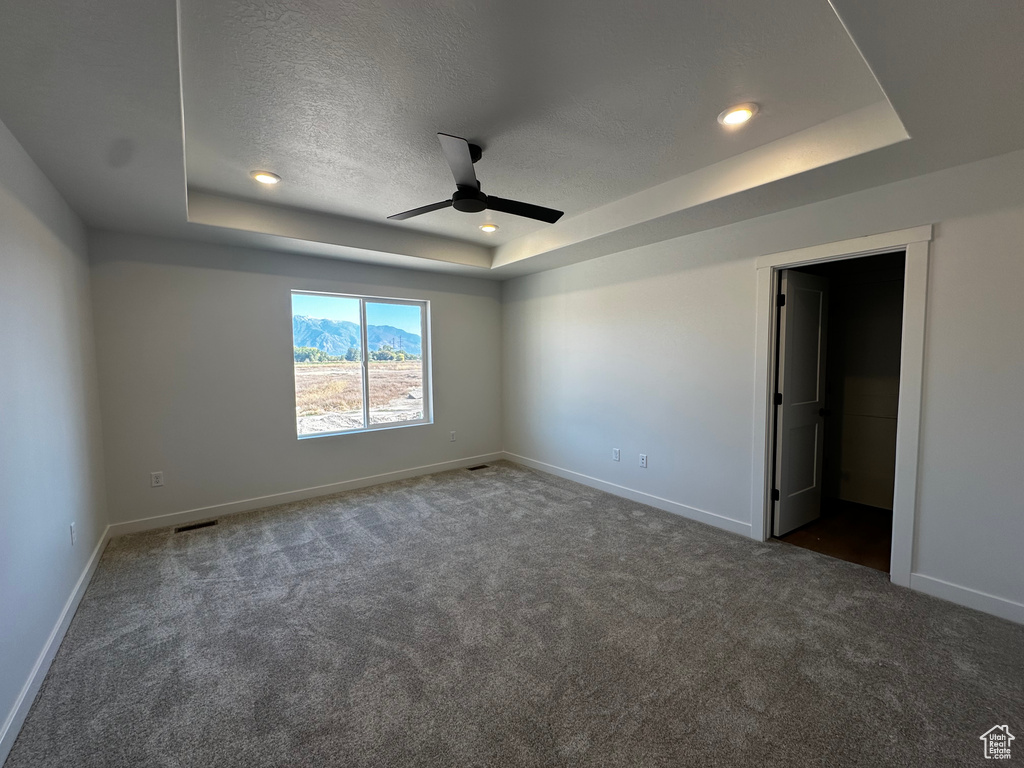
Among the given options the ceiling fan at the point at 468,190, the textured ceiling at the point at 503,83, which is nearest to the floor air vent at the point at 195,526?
the textured ceiling at the point at 503,83

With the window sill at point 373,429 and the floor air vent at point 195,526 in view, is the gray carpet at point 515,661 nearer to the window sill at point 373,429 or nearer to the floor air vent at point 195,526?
→ the floor air vent at point 195,526

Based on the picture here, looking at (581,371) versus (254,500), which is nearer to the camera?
(254,500)

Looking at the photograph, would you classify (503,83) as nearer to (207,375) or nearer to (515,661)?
(515,661)

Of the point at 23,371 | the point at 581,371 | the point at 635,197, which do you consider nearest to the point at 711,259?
the point at 635,197

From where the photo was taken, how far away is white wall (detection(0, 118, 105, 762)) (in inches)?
67.3

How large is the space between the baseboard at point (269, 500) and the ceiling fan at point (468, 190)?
2954mm

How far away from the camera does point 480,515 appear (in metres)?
3.77

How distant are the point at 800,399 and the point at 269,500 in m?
4.77

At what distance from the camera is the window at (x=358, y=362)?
14.2ft

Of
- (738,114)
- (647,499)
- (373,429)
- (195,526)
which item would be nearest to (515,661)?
(647,499)

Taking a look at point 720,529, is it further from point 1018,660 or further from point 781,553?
point 1018,660

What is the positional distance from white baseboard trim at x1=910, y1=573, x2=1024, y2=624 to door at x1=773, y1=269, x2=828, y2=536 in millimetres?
866

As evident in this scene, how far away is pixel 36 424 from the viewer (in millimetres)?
2076

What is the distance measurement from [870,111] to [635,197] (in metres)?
1.43
